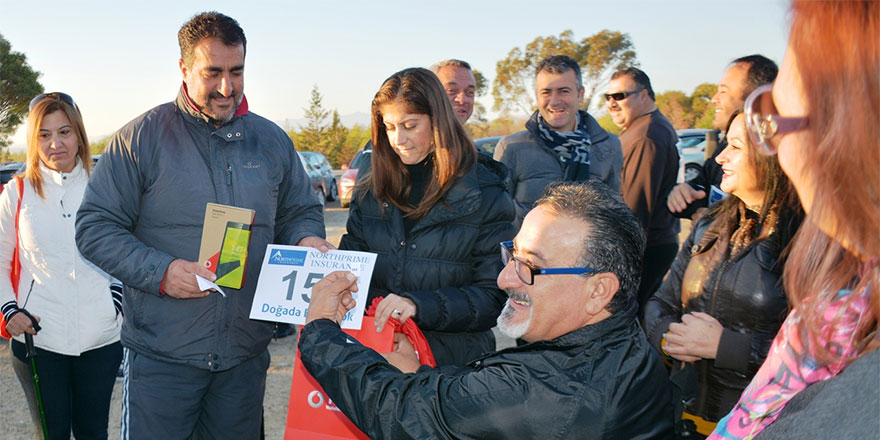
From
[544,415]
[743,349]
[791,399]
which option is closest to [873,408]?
[791,399]

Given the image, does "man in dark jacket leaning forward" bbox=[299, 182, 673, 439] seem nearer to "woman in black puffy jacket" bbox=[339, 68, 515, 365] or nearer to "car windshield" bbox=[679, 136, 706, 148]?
"woman in black puffy jacket" bbox=[339, 68, 515, 365]

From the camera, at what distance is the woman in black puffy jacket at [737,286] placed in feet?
8.10

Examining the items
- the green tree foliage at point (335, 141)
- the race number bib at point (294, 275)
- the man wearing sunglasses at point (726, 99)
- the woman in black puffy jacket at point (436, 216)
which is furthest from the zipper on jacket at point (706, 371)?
the green tree foliage at point (335, 141)

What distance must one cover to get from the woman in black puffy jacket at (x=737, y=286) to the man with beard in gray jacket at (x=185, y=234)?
67.0 inches

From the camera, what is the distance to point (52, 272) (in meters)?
3.59

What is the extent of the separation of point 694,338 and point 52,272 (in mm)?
3433

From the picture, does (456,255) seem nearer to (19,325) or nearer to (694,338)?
(694,338)

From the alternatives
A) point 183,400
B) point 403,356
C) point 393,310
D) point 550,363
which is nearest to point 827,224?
point 550,363

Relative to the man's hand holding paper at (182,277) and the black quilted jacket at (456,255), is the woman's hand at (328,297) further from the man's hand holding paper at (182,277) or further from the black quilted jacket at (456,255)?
the man's hand holding paper at (182,277)

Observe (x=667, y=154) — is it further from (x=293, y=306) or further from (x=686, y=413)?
(x=293, y=306)

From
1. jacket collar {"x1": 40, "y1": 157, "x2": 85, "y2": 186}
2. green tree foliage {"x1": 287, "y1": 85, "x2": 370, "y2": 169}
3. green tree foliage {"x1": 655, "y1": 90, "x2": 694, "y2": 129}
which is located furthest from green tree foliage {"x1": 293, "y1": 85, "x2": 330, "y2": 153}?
jacket collar {"x1": 40, "y1": 157, "x2": 85, "y2": 186}

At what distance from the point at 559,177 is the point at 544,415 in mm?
3116

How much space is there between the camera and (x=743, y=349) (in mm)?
2457

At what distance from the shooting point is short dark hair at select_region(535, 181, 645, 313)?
6.31 ft
